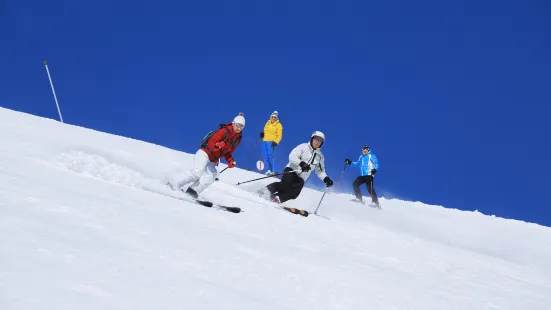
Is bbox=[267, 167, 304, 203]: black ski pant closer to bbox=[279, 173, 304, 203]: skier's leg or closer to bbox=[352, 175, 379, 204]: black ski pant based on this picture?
bbox=[279, 173, 304, 203]: skier's leg

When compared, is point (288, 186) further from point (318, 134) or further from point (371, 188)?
point (371, 188)

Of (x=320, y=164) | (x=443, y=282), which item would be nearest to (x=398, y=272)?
(x=443, y=282)

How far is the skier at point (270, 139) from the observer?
14656 mm

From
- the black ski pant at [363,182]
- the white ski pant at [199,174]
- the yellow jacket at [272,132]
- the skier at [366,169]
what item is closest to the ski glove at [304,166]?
the white ski pant at [199,174]

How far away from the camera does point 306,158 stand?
10.1 metres

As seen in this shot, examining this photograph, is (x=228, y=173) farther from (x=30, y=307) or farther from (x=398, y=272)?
(x=30, y=307)

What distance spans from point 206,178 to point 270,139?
6.70 metres

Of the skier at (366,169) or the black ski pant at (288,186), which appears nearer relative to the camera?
the black ski pant at (288,186)

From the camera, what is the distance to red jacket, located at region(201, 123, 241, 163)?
26.6 ft

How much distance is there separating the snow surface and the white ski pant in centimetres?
43

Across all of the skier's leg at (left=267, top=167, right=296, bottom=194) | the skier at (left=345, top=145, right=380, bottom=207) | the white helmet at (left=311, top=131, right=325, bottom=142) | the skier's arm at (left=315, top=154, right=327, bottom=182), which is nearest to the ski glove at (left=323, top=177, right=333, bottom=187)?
the skier's arm at (left=315, top=154, right=327, bottom=182)

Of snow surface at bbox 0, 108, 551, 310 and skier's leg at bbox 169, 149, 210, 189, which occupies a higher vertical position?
skier's leg at bbox 169, 149, 210, 189

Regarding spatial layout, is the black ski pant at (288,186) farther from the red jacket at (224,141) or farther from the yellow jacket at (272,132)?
the yellow jacket at (272,132)

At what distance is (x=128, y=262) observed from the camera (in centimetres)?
348
